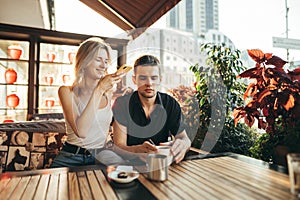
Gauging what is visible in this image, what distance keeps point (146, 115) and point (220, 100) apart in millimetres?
948

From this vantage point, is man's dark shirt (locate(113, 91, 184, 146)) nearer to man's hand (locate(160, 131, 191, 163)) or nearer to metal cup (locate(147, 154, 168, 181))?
man's hand (locate(160, 131, 191, 163))

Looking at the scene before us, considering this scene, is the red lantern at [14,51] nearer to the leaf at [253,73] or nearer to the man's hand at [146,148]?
the man's hand at [146,148]

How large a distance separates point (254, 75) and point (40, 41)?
327cm

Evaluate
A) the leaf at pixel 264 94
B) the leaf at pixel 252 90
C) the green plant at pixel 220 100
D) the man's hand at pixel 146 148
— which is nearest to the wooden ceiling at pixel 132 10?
the green plant at pixel 220 100

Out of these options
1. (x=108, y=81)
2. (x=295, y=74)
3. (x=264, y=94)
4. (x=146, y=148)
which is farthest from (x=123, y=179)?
(x=295, y=74)

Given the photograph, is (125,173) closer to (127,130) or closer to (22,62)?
(127,130)

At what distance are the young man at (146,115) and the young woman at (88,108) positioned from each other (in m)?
0.09

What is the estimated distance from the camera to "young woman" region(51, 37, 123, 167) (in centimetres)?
116

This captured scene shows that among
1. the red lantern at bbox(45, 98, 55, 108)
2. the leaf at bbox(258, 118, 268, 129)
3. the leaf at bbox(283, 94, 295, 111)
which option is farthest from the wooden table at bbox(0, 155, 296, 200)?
the red lantern at bbox(45, 98, 55, 108)

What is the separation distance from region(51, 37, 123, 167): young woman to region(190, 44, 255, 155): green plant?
960mm

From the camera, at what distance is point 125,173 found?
31.2 inches

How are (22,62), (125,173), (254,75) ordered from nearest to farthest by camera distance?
(125,173) → (254,75) → (22,62)

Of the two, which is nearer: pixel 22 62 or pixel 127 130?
pixel 127 130

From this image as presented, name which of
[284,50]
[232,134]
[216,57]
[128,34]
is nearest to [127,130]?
[128,34]
